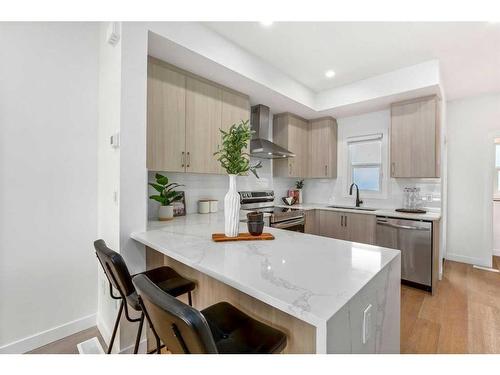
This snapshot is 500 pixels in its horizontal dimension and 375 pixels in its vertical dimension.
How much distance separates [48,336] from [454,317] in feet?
11.7

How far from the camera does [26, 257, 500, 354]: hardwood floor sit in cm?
179

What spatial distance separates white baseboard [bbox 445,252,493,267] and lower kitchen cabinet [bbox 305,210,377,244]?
6.33 feet

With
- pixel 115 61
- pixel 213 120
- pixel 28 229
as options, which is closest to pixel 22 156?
pixel 28 229

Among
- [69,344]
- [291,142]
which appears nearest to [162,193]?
[69,344]

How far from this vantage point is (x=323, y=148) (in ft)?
12.9

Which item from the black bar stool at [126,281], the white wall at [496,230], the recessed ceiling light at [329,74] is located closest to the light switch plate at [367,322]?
the black bar stool at [126,281]

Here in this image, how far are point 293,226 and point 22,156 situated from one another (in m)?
2.80

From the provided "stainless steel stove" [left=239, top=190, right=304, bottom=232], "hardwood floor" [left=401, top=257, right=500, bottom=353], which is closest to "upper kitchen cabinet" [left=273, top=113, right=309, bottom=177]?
"stainless steel stove" [left=239, top=190, right=304, bottom=232]

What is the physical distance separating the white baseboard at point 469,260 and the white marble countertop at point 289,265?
3700 millimetres

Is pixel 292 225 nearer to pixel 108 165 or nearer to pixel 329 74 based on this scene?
pixel 329 74

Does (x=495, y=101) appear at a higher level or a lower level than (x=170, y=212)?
higher

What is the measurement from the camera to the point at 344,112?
367 cm

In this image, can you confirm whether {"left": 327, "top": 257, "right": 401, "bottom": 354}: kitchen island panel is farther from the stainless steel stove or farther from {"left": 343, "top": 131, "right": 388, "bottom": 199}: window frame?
{"left": 343, "top": 131, "right": 388, "bottom": 199}: window frame
